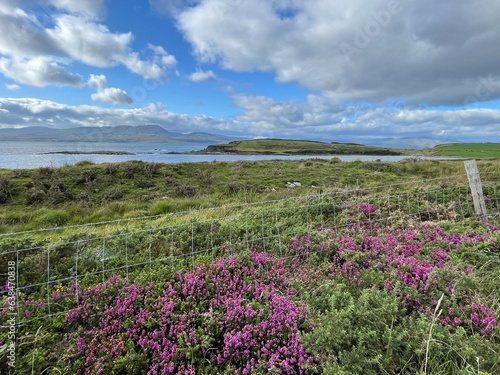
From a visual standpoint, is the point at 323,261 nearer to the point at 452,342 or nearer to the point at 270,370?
the point at 452,342

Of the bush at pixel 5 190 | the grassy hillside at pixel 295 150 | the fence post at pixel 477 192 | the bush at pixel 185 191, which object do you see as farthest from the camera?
the grassy hillside at pixel 295 150

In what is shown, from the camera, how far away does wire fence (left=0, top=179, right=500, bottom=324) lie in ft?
14.0

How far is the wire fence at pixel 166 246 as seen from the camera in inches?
168

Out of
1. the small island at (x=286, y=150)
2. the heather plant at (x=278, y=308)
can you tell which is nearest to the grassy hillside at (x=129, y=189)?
the heather plant at (x=278, y=308)

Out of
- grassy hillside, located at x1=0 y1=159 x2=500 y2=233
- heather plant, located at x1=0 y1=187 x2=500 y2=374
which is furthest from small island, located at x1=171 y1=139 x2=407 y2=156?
heather plant, located at x1=0 y1=187 x2=500 y2=374

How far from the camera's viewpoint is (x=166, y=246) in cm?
561

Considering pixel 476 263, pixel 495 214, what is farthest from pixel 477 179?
pixel 476 263

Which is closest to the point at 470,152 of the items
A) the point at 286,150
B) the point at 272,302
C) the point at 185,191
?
the point at 286,150

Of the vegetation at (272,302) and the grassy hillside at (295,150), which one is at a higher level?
the grassy hillside at (295,150)

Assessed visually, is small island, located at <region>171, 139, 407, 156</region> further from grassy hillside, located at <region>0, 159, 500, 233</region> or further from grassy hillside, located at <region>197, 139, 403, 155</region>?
grassy hillside, located at <region>0, 159, 500, 233</region>

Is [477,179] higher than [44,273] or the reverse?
higher

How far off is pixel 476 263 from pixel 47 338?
6550mm

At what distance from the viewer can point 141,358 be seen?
2.72 meters

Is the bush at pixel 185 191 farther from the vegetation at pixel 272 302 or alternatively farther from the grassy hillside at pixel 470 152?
the grassy hillside at pixel 470 152
